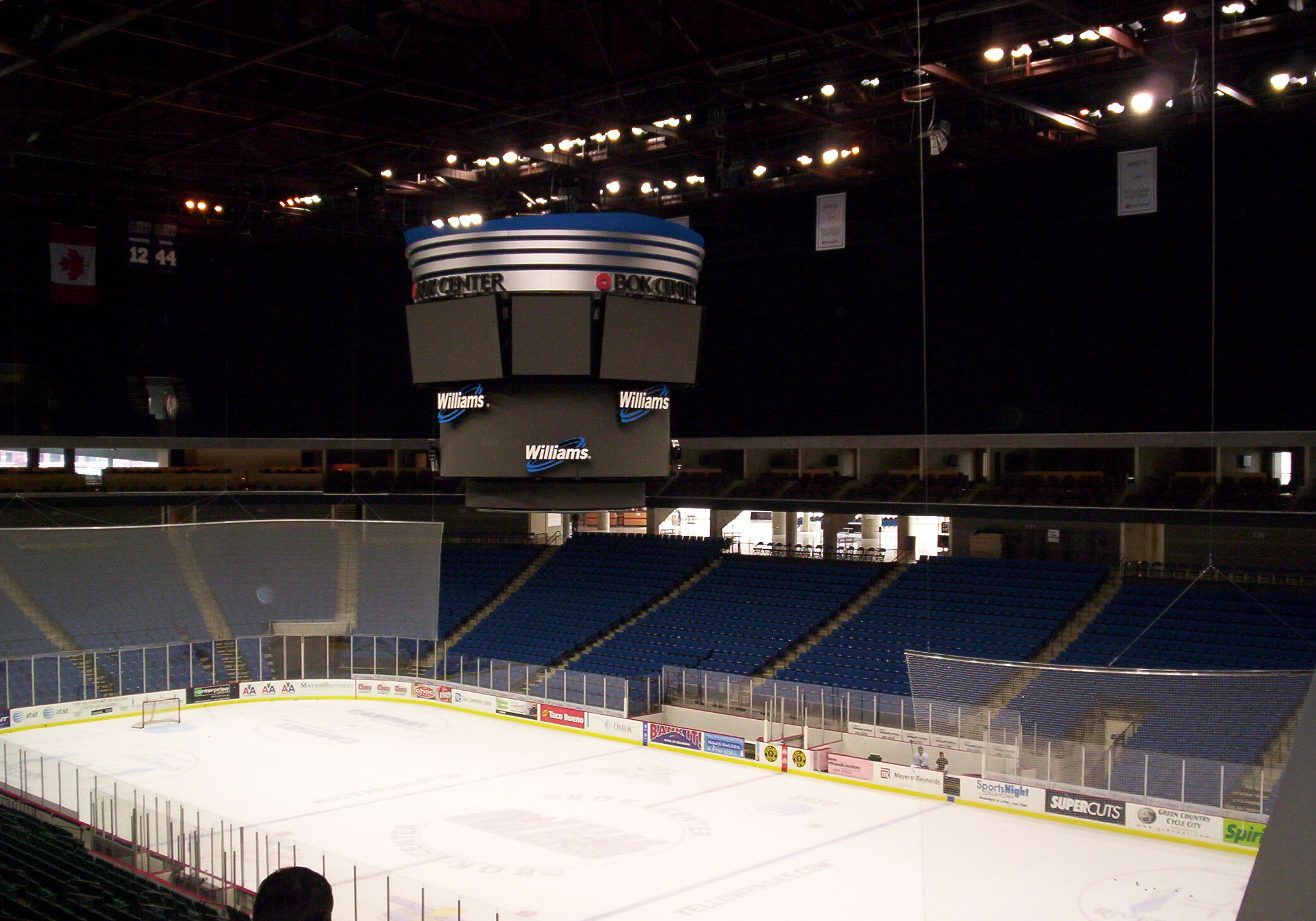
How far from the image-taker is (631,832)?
16609 millimetres

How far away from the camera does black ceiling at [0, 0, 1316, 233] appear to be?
53.0ft

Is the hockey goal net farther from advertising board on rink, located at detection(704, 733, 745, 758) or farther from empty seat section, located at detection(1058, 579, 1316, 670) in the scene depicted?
empty seat section, located at detection(1058, 579, 1316, 670)

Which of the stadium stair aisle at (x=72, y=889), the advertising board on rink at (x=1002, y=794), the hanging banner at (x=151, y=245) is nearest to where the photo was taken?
the stadium stair aisle at (x=72, y=889)

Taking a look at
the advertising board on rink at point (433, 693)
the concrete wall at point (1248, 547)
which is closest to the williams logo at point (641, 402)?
the advertising board on rink at point (433, 693)

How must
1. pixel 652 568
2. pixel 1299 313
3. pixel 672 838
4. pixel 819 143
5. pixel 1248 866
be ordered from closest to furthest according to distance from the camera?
pixel 1248 866, pixel 672 838, pixel 1299 313, pixel 819 143, pixel 652 568

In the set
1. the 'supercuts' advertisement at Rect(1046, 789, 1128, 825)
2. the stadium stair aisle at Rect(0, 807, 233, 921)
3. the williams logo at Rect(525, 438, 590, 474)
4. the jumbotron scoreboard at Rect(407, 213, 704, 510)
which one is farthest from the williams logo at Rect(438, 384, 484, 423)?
the 'supercuts' advertisement at Rect(1046, 789, 1128, 825)

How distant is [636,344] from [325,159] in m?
9.69

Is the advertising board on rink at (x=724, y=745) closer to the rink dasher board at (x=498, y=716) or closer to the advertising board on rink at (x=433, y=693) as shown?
the rink dasher board at (x=498, y=716)

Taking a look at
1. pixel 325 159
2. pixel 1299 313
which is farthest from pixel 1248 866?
pixel 325 159

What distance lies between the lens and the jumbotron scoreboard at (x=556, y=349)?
16172mm

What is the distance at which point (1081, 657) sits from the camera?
20.5 metres

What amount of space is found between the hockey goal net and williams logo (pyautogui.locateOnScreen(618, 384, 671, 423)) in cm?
1354

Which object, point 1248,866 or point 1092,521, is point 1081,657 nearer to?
point 1092,521

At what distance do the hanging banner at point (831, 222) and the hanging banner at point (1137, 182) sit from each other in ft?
19.6
